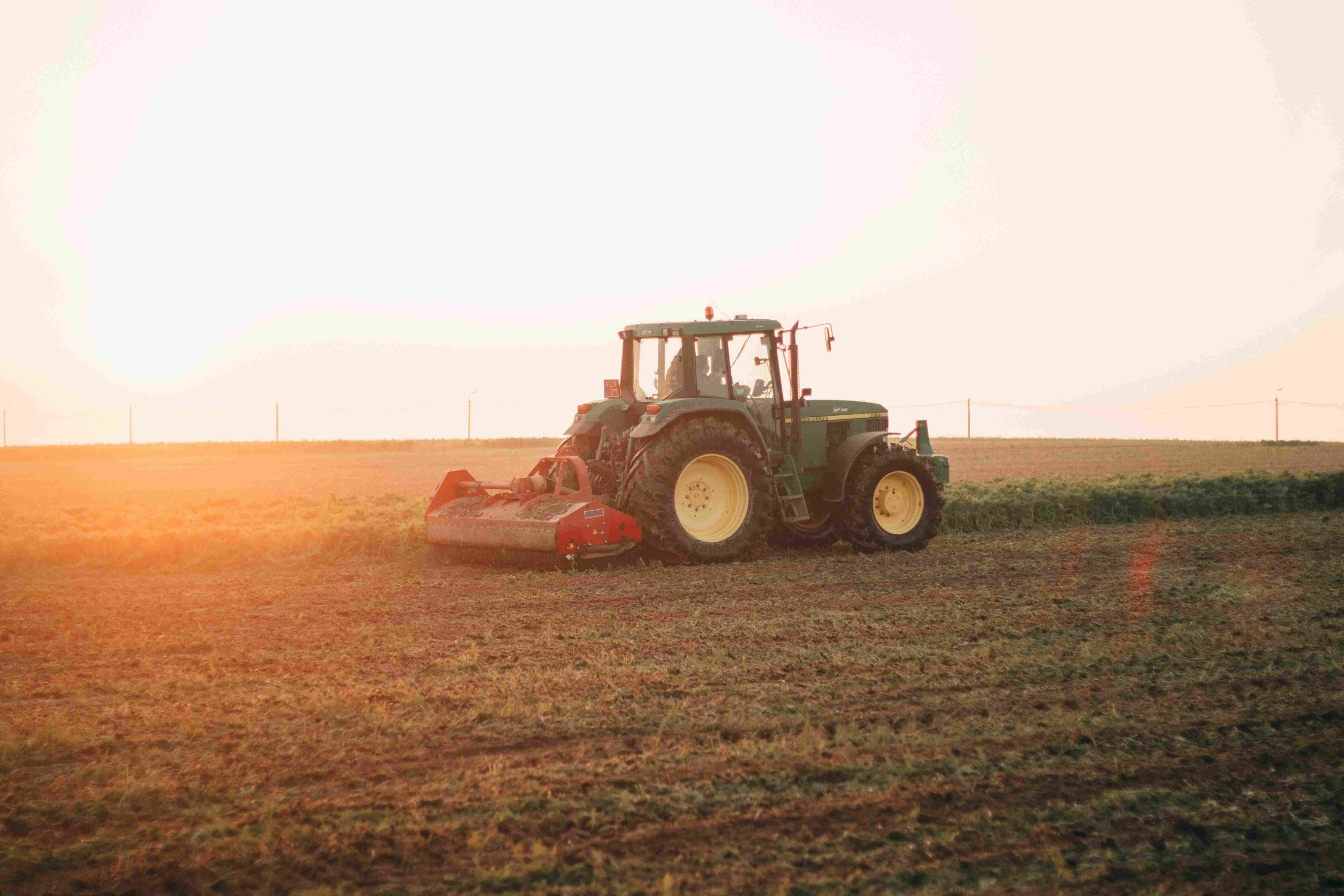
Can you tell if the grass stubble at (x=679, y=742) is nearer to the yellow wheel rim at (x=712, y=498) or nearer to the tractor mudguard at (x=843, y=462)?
the yellow wheel rim at (x=712, y=498)

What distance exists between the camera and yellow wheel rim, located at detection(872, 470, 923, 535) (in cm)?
1227

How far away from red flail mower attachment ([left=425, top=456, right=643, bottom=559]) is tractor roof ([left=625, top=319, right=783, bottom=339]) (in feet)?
4.71

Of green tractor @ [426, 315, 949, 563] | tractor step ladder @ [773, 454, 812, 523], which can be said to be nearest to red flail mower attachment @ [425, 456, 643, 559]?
green tractor @ [426, 315, 949, 563]

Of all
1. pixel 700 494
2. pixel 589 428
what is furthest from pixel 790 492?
pixel 589 428

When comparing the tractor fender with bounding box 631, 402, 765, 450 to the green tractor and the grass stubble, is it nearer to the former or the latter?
the green tractor

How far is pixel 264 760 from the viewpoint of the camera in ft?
15.2

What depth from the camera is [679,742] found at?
479cm

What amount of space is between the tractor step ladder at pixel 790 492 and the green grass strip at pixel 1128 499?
321 cm

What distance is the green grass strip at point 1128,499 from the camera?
47.7ft

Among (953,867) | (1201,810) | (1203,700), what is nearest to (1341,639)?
→ (1203,700)

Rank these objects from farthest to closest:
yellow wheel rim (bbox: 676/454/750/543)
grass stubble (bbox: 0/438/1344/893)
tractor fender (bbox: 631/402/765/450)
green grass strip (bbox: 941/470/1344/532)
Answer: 1. green grass strip (bbox: 941/470/1344/532)
2. yellow wheel rim (bbox: 676/454/750/543)
3. tractor fender (bbox: 631/402/765/450)
4. grass stubble (bbox: 0/438/1344/893)

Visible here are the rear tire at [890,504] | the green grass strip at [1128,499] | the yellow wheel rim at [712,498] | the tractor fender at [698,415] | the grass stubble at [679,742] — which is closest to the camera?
the grass stubble at [679,742]

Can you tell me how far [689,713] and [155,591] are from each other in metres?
6.21

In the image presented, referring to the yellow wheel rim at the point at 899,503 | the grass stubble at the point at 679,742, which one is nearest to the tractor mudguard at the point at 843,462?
the yellow wheel rim at the point at 899,503
